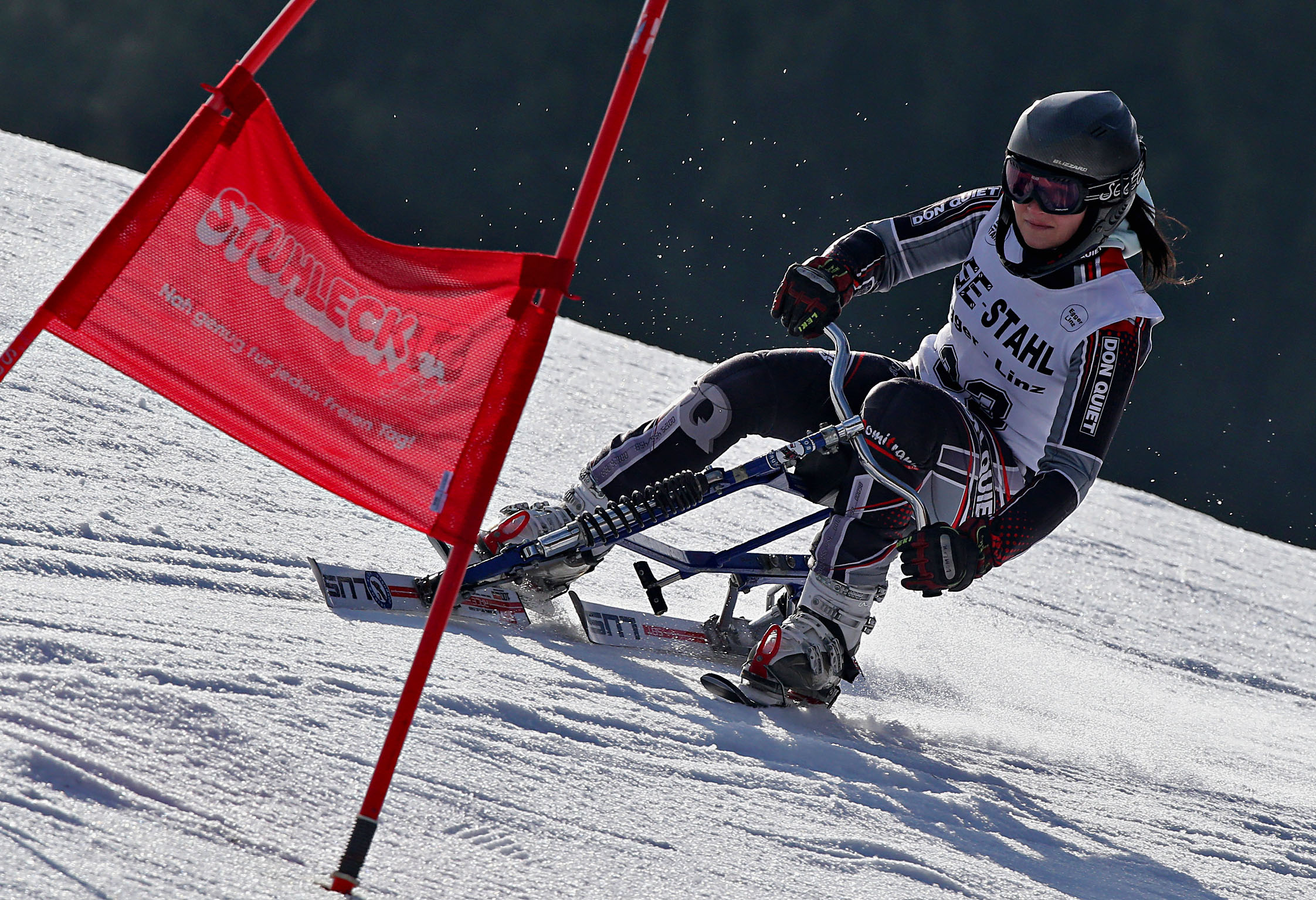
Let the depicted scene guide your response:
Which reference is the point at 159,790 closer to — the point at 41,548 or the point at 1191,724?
the point at 41,548

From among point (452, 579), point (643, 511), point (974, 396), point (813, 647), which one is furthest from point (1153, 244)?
point (452, 579)

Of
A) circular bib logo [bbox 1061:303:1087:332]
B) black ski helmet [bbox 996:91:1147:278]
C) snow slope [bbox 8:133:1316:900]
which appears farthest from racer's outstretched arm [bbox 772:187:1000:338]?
snow slope [bbox 8:133:1316:900]

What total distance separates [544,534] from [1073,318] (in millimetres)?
1515

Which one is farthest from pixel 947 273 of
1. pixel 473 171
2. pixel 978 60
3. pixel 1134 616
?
pixel 1134 616

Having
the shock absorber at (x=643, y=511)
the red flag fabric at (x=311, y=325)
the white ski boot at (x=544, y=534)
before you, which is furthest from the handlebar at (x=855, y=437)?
the red flag fabric at (x=311, y=325)

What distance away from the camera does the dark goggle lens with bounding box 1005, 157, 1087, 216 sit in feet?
9.63

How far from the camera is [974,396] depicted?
10.8 ft

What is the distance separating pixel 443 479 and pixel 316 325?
1.25ft

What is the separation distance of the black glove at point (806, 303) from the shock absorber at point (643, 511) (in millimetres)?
546

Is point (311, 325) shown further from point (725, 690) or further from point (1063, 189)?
point (1063, 189)

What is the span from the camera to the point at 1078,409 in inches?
115

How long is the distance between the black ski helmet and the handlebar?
552 millimetres

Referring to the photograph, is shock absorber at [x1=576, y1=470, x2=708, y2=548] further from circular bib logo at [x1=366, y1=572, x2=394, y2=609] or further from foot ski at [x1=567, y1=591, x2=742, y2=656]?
circular bib logo at [x1=366, y1=572, x2=394, y2=609]

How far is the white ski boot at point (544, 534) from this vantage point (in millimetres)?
3158
